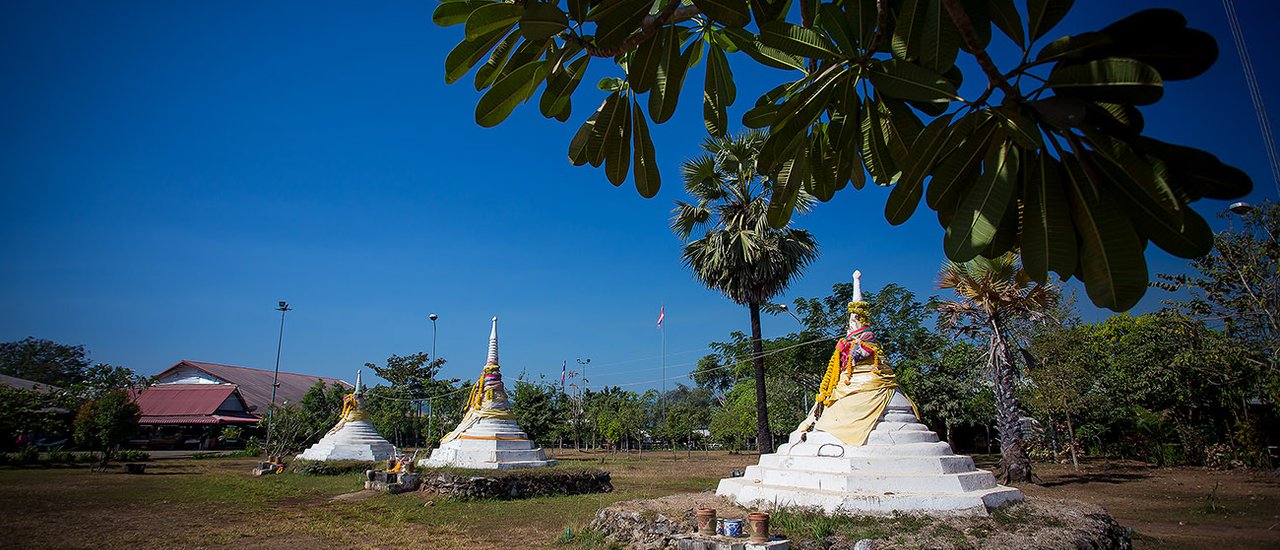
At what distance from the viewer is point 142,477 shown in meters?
17.1

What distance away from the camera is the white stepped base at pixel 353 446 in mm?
20109

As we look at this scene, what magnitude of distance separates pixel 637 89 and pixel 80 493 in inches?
692

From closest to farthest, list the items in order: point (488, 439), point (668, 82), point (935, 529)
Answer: point (668, 82) → point (935, 529) → point (488, 439)

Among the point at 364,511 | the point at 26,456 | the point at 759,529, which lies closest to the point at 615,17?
the point at 759,529

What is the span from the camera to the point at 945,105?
5.49ft

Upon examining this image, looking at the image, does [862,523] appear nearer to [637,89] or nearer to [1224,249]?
[637,89]

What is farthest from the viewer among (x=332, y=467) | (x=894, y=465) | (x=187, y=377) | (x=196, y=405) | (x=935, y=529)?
(x=187, y=377)

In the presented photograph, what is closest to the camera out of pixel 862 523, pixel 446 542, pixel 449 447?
pixel 862 523

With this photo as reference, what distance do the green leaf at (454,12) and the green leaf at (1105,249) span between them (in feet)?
5.47

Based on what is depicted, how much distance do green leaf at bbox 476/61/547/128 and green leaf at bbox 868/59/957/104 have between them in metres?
0.94

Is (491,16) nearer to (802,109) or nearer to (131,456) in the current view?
(802,109)

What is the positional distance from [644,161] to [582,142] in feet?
0.71

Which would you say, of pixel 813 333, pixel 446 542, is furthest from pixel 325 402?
pixel 446 542

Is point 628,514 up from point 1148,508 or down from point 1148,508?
up
